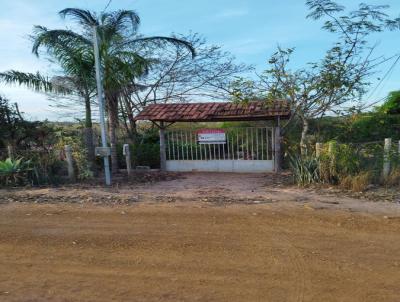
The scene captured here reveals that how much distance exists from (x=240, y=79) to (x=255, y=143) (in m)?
2.06

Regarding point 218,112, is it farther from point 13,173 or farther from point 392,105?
point 392,105

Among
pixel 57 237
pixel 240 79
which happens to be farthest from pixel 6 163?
pixel 240 79

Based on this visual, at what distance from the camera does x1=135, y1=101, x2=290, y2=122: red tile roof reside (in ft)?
39.9

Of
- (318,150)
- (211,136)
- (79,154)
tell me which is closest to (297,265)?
(318,150)

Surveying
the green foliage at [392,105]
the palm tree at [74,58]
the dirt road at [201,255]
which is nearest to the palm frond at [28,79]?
the palm tree at [74,58]

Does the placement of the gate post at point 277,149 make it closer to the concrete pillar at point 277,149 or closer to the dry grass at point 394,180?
the concrete pillar at point 277,149

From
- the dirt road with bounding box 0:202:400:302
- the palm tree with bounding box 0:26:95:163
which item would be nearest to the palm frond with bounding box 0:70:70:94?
the palm tree with bounding box 0:26:95:163

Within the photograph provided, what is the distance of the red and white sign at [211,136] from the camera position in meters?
12.8

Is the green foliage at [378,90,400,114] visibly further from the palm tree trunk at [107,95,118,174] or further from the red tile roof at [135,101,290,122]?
the palm tree trunk at [107,95,118,174]

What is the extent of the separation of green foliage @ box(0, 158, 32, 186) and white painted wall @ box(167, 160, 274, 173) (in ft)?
14.8

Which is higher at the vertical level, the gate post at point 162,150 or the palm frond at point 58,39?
the palm frond at point 58,39

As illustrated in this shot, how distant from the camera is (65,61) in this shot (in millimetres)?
11594

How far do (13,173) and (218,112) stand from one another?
20.3 ft

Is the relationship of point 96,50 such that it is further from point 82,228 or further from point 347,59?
point 347,59
